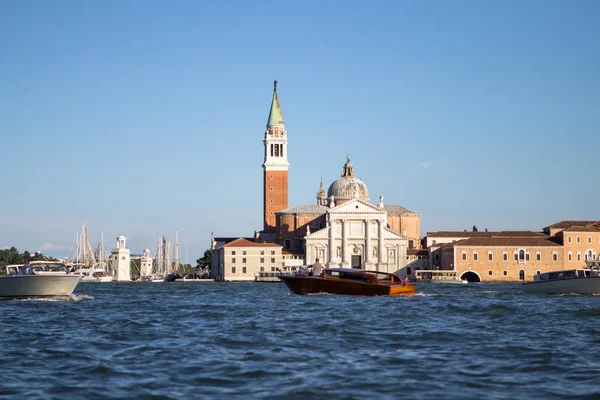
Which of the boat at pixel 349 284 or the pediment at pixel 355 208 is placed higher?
the pediment at pixel 355 208

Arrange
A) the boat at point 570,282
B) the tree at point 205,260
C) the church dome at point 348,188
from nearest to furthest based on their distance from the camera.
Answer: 1. the boat at point 570,282
2. the church dome at point 348,188
3. the tree at point 205,260

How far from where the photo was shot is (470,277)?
99.3 m

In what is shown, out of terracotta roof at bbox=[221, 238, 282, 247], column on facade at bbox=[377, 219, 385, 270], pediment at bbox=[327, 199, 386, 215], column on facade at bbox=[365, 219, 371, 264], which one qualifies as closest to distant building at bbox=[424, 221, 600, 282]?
column on facade at bbox=[377, 219, 385, 270]

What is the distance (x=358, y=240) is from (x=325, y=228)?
11.8ft

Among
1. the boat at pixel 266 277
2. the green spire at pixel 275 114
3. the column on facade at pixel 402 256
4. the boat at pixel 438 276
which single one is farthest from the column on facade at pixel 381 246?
the green spire at pixel 275 114

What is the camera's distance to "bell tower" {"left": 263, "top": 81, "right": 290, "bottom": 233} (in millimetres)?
110125

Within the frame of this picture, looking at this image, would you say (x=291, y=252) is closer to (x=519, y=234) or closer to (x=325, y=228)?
(x=325, y=228)

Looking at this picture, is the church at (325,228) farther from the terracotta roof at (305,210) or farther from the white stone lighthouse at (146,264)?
the white stone lighthouse at (146,264)

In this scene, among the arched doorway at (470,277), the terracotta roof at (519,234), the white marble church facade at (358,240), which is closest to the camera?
the arched doorway at (470,277)

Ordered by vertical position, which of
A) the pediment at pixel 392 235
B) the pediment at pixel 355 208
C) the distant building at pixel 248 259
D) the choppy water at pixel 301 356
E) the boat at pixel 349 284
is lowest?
the choppy water at pixel 301 356

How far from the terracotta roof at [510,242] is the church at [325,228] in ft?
22.7

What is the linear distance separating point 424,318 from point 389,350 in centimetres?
896

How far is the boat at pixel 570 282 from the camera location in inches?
1704

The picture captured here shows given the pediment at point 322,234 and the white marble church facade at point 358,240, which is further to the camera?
the pediment at point 322,234
